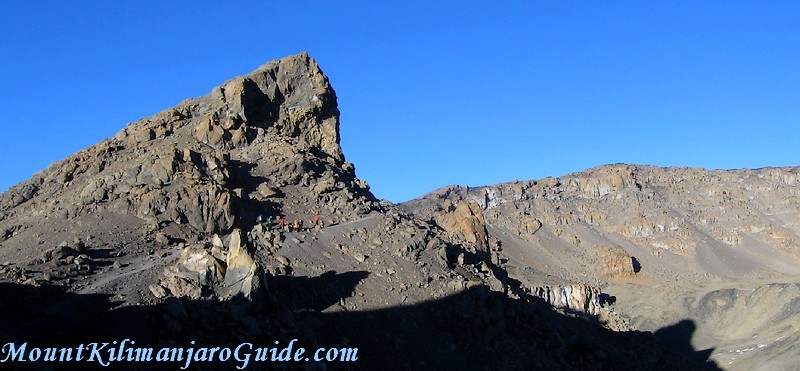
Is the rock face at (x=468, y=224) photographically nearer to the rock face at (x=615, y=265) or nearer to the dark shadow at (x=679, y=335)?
the dark shadow at (x=679, y=335)

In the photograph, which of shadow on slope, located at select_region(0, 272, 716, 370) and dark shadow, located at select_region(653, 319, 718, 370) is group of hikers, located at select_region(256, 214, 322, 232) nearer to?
shadow on slope, located at select_region(0, 272, 716, 370)

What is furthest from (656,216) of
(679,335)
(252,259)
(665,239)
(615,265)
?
(252,259)

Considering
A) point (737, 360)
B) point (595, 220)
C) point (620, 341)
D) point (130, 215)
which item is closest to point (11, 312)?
point (130, 215)

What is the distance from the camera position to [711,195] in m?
165

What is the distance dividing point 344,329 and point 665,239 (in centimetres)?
12978

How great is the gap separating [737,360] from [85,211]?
68.8 metres

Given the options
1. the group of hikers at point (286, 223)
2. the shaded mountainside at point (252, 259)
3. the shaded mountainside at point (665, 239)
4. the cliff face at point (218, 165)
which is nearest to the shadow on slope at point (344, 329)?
the shaded mountainside at point (252, 259)

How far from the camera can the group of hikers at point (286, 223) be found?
1425 inches

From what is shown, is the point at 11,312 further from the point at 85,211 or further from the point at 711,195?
the point at 711,195

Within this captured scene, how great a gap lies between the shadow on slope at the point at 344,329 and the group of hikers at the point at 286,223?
4607 mm

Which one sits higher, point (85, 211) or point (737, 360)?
point (85, 211)

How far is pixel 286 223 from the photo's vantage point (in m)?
37.9

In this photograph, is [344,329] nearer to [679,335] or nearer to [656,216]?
[679,335]

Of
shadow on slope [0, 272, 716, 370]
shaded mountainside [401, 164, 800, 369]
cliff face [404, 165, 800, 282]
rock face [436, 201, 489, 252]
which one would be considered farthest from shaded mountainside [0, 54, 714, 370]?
cliff face [404, 165, 800, 282]
